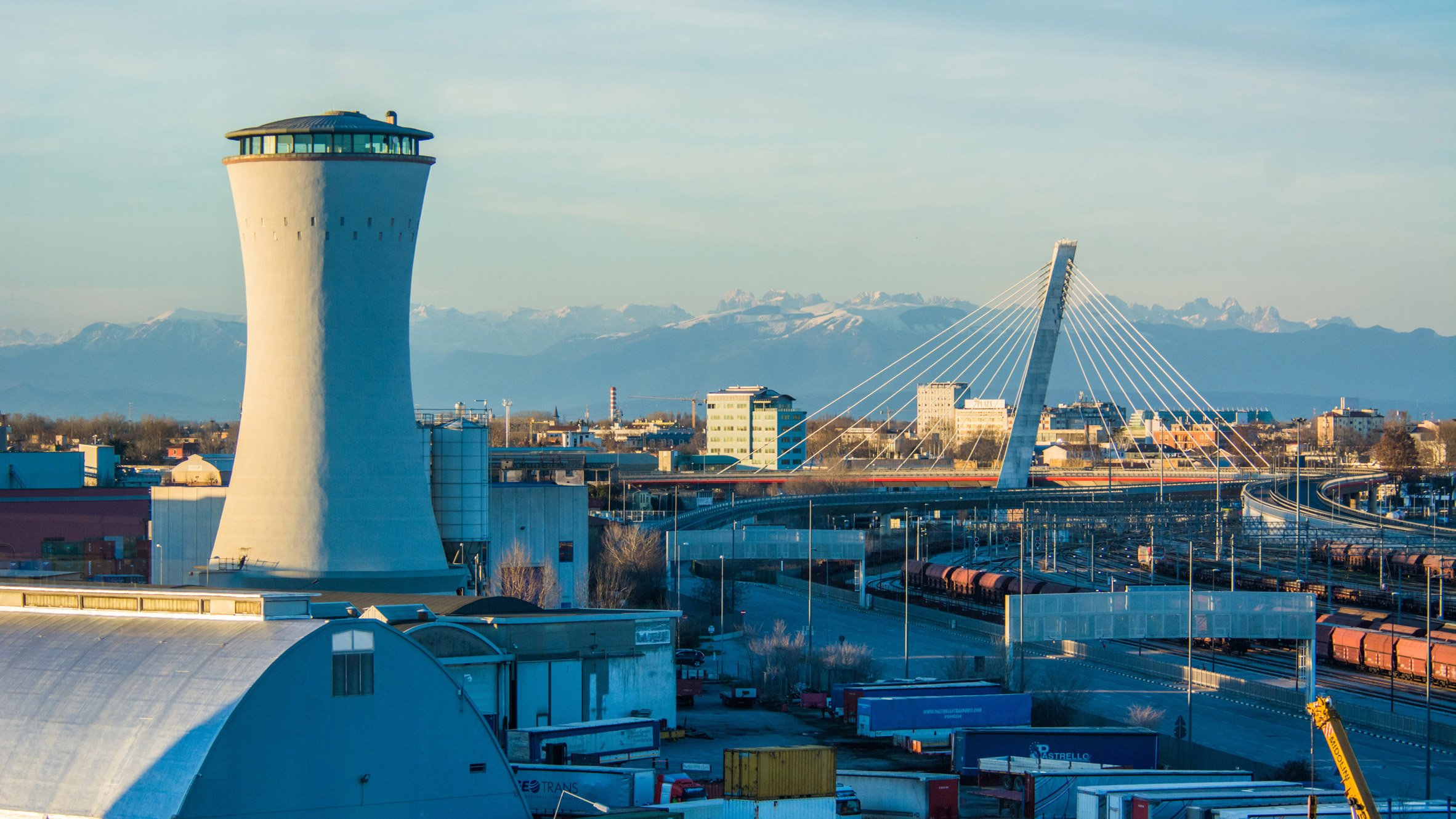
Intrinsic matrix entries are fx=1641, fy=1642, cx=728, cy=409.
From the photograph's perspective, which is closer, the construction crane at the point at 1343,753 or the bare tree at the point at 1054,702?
the construction crane at the point at 1343,753

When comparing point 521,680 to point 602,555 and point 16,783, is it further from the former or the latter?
point 602,555

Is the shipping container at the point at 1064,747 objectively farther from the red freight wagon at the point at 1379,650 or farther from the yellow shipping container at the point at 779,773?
the red freight wagon at the point at 1379,650

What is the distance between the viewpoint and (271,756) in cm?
2050

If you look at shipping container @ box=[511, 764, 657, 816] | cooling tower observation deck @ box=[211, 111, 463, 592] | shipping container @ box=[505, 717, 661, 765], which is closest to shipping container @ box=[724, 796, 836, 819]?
shipping container @ box=[511, 764, 657, 816]

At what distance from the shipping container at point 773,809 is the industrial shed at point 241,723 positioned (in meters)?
4.05

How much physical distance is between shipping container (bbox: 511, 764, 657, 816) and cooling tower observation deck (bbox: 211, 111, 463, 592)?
11866mm

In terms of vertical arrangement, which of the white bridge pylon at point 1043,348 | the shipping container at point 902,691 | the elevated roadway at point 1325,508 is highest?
the white bridge pylon at point 1043,348

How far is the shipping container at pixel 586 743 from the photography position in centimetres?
2953

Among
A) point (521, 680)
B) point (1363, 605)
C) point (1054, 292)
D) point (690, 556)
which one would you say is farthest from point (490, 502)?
point (1054, 292)

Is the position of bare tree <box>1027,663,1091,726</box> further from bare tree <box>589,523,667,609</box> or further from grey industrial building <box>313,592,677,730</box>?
bare tree <box>589,523,667,609</box>

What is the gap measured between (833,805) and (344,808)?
8.40 m

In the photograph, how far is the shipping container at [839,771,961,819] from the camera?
2817 centimetres

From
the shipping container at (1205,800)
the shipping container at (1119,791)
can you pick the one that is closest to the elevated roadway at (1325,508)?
the shipping container at (1119,791)

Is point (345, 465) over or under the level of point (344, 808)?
over
